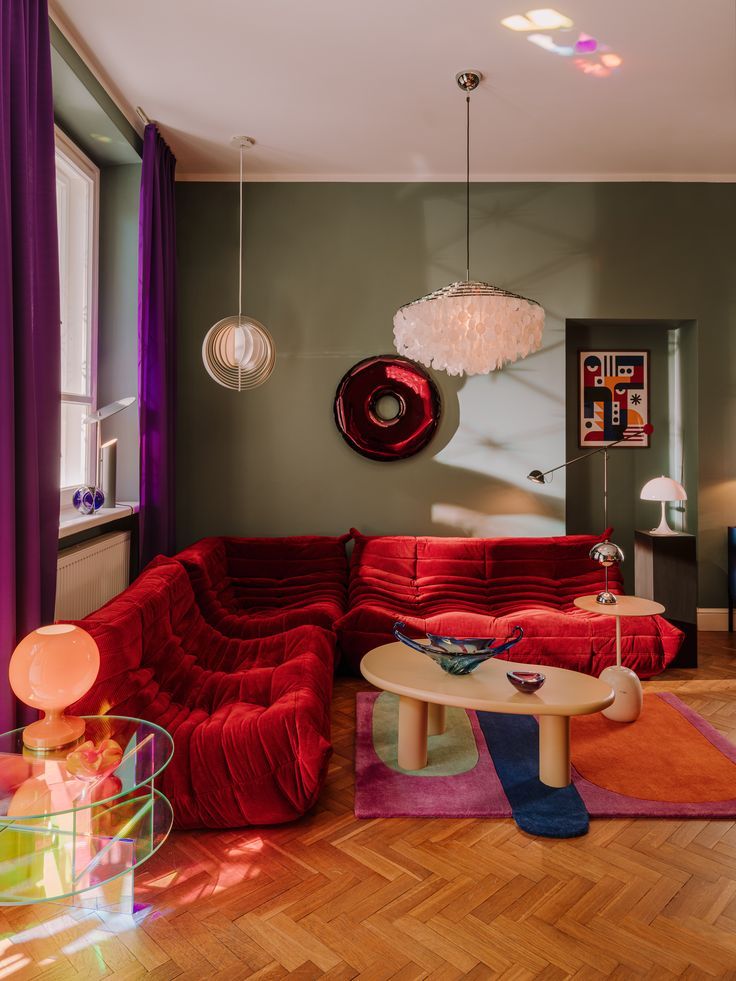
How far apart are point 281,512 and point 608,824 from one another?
2868mm

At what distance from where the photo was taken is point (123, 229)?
3869mm

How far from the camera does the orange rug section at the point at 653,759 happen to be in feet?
8.36

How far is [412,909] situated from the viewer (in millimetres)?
1897

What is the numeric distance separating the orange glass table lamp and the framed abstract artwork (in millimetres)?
4005

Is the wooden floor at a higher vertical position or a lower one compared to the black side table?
lower

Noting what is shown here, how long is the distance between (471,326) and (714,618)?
121 inches

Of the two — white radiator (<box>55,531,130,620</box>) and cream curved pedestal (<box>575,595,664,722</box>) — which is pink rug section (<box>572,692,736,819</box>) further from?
white radiator (<box>55,531,130,620</box>)

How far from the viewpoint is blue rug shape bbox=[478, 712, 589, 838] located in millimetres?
2293

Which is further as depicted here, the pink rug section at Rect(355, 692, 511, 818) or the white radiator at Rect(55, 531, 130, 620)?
the white radiator at Rect(55, 531, 130, 620)

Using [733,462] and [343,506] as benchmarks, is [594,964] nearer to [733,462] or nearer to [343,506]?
[343,506]

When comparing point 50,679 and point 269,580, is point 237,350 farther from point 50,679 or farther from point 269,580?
point 50,679

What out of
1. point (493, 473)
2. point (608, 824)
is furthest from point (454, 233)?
point (608, 824)

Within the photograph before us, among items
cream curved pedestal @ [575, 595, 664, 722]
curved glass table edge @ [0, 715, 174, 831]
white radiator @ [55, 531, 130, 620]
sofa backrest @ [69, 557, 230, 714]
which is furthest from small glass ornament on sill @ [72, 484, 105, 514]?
cream curved pedestal @ [575, 595, 664, 722]

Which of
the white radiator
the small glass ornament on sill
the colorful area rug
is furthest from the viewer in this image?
the small glass ornament on sill
